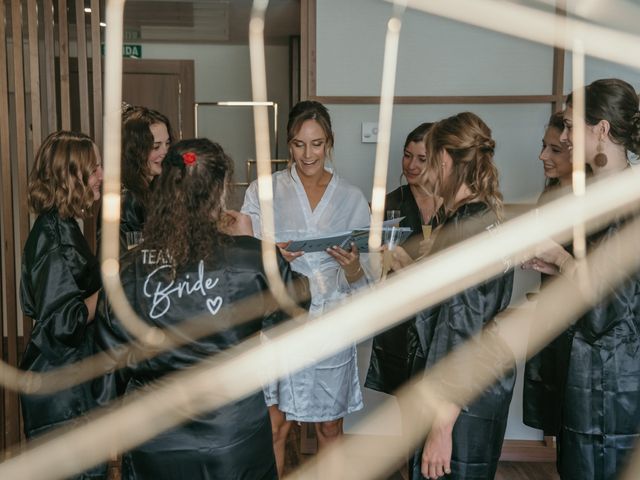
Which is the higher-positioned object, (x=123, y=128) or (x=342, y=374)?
(x=123, y=128)

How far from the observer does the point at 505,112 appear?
3139 millimetres

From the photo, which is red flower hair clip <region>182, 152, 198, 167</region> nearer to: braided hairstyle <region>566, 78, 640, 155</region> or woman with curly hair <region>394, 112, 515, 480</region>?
woman with curly hair <region>394, 112, 515, 480</region>

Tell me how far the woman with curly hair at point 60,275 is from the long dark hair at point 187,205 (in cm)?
45

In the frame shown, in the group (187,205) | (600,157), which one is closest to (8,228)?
(187,205)

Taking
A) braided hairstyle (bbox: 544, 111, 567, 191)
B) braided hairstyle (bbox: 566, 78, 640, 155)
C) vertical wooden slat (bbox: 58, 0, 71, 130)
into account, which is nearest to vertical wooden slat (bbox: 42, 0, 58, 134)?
vertical wooden slat (bbox: 58, 0, 71, 130)

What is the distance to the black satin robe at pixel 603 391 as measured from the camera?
174cm

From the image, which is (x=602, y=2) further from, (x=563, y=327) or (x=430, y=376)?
→ (x=430, y=376)

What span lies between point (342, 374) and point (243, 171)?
11.2 ft

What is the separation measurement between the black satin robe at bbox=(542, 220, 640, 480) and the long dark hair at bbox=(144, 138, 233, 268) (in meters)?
0.97

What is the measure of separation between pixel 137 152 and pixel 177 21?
2.83m

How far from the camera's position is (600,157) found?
5.91 ft

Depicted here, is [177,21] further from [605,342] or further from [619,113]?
[605,342]

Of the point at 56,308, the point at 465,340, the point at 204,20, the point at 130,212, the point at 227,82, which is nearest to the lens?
the point at 465,340

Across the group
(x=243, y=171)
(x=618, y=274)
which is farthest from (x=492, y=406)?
(x=243, y=171)
